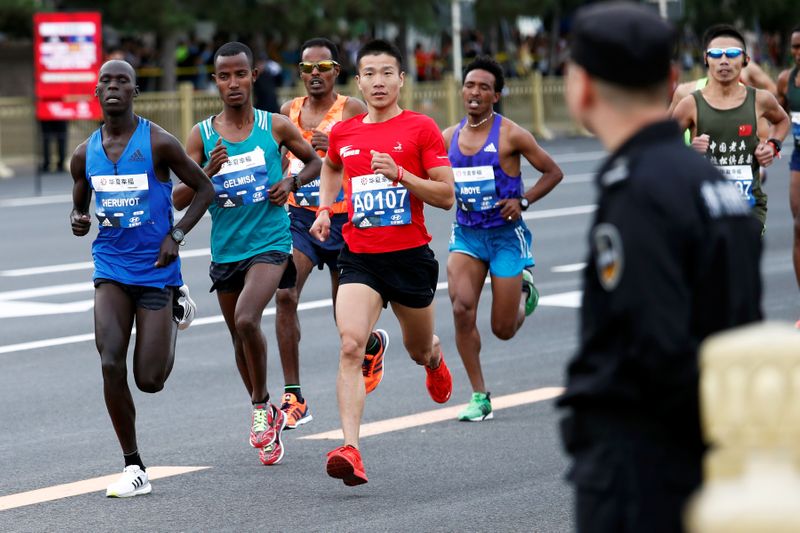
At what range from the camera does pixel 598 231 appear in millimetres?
3416

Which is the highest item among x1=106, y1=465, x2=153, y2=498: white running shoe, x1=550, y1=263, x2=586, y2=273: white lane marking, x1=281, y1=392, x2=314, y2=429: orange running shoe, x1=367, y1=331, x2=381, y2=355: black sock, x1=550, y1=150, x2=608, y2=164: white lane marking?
x1=367, y1=331, x2=381, y2=355: black sock

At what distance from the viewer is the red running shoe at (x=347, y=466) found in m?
7.20

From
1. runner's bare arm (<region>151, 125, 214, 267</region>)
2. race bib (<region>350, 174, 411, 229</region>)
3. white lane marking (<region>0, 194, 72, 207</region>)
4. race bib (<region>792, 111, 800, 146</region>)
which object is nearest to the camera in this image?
runner's bare arm (<region>151, 125, 214, 267</region>)

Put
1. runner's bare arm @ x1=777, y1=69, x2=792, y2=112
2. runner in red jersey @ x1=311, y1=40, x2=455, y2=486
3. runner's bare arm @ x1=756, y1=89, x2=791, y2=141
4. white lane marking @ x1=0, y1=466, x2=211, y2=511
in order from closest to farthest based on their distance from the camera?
white lane marking @ x1=0, y1=466, x2=211, y2=511, runner in red jersey @ x1=311, y1=40, x2=455, y2=486, runner's bare arm @ x1=756, y1=89, x2=791, y2=141, runner's bare arm @ x1=777, y1=69, x2=792, y2=112

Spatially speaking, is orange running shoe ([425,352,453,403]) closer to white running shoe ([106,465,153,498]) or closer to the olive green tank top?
white running shoe ([106,465,153,498])

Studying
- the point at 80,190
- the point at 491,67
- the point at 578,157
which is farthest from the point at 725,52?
the point at 578,157

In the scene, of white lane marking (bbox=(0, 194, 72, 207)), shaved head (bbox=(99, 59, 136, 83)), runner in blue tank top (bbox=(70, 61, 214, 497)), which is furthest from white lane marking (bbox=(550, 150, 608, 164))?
shaved head (bbox=(99, 59, 136, 83))

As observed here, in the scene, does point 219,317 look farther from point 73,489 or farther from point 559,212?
point 559,212

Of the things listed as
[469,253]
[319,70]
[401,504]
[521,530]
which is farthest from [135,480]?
[319,70]

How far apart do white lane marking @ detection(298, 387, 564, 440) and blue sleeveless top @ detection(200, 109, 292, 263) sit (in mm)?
1080

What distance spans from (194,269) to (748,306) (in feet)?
43.5

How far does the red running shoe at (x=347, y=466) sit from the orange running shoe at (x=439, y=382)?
6.03 ft

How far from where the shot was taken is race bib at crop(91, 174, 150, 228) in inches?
311

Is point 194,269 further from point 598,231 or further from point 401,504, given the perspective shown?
point 598,231
